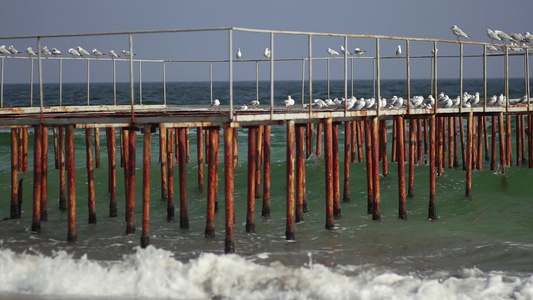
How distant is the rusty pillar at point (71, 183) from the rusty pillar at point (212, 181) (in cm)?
256

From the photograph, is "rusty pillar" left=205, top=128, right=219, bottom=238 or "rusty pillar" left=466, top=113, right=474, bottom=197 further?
"rusty pillar" left=466, top=113, right=474, bottom=197

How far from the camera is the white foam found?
14.6 m

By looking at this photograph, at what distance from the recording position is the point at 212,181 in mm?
17094

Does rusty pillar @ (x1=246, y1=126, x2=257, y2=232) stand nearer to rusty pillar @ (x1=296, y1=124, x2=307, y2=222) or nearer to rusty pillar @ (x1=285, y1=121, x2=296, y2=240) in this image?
rusty pillar @ (x1=285, y1=121, x2=296, y2=240)

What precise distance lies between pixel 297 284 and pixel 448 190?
1110 cm

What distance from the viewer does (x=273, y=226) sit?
2002 cm

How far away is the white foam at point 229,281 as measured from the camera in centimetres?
1463

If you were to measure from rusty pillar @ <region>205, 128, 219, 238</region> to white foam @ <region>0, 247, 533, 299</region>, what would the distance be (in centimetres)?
132

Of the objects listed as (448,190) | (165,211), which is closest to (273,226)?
(165,211)

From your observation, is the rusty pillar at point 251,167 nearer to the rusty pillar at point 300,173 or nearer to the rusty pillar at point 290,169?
the rusty pillar at point 290,169

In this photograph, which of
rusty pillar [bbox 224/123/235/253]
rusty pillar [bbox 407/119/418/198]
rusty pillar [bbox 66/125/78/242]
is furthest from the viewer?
rusty pillar [bbox 407/119/418/198]

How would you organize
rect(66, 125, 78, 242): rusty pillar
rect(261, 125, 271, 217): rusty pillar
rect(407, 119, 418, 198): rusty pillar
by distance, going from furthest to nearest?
1. rect(407, 119, 418, 198): rusty pillar
2. rect(261, 125, 271, 217): rusty pillar
3. rect(66, 125, 78, 242): rusty pillar

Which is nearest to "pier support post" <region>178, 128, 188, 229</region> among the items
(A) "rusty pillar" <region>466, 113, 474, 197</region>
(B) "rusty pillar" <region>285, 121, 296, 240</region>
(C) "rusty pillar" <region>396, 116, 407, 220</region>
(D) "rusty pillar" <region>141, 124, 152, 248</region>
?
(D) "rusty pillar" <region>141, 124, 152, 248</region>

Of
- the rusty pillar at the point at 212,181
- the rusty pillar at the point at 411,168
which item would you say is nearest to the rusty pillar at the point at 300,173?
the rusty pillar at the point at 212,181
